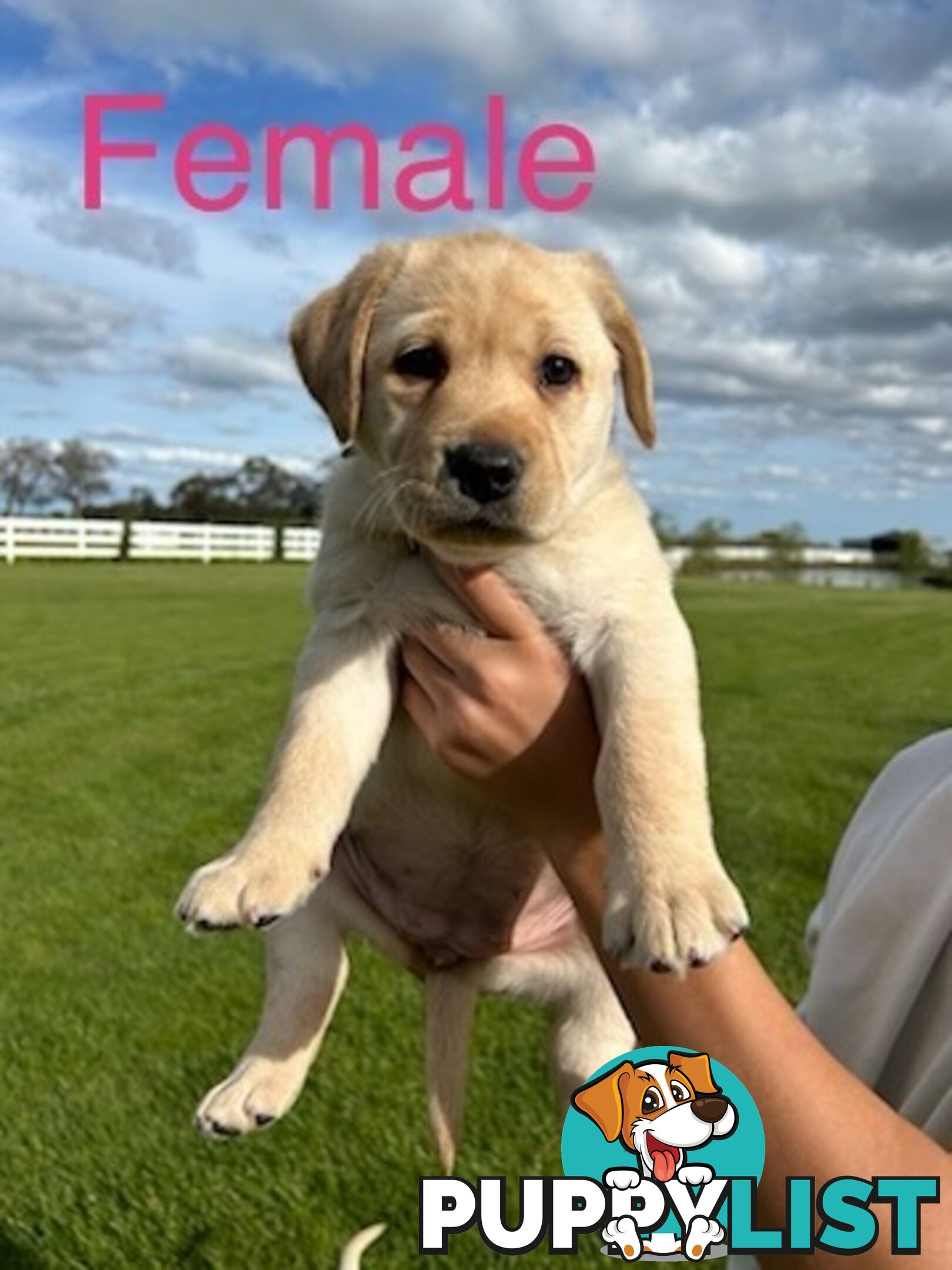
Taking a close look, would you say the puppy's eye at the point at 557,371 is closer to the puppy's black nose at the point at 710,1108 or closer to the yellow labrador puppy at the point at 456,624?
the yellow labrador puppy at the point at 456,624

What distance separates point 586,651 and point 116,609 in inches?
816

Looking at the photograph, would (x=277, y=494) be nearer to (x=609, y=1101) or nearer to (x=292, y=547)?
(x=609, y=1101)

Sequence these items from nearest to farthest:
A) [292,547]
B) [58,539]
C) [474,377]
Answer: [474,377], [292,547], [58,539]

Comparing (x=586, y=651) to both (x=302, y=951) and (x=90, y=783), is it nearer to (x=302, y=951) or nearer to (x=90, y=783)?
(x=302, y=951)

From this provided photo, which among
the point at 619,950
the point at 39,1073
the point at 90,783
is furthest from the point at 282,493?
the point at 619,950

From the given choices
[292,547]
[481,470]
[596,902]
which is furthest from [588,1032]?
[292,547]

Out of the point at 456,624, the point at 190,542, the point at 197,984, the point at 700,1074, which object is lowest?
the point at 197,984

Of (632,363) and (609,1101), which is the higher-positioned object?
(632,363)

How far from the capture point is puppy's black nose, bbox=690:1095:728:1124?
201 centimetres

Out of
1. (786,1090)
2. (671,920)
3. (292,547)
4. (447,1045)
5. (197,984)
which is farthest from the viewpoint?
(292,547)

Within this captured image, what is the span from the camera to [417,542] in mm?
2641

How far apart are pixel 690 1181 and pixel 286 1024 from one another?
92 cm

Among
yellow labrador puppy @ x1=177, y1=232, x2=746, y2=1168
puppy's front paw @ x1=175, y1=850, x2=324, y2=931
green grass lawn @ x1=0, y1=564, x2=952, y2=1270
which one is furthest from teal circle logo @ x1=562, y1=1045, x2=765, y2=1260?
green grass lawn @ x1=0, y1=564, x2=952, y2=1270

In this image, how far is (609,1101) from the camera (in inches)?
85.8
